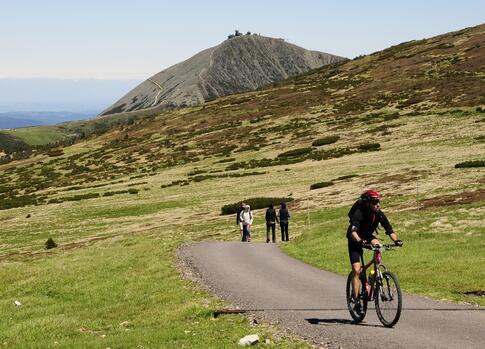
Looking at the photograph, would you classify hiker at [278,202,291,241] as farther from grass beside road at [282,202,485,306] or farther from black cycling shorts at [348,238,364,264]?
black cycling shorts at [348,238,364,264]

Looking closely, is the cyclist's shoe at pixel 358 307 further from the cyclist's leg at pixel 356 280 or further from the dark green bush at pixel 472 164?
the dark green bush at pixel 472 164

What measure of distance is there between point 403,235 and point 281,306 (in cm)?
1444

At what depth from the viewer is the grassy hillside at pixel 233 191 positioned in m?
18.7

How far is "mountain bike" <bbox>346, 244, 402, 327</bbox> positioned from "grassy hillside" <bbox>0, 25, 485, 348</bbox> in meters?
2.43

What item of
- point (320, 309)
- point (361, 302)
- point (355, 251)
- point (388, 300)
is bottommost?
point (320, 309)

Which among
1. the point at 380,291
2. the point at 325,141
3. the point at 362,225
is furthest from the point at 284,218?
the point at 325,141

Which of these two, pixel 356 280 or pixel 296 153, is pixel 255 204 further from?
pixel 356 280

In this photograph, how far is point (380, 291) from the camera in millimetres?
13344

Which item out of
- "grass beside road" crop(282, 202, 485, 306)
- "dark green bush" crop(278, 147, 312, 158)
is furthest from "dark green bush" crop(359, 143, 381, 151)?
"grass beside road" crop(282, 202, 485, 306)

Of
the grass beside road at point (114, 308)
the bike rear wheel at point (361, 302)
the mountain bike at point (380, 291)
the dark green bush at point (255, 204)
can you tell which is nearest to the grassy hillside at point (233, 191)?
the grass beside road at point (114, 308)

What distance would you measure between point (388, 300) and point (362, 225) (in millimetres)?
1859

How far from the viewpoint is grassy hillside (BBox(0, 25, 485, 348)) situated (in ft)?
61.3

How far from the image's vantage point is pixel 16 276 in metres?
28.9

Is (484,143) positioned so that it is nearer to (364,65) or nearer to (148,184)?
(148,184)
